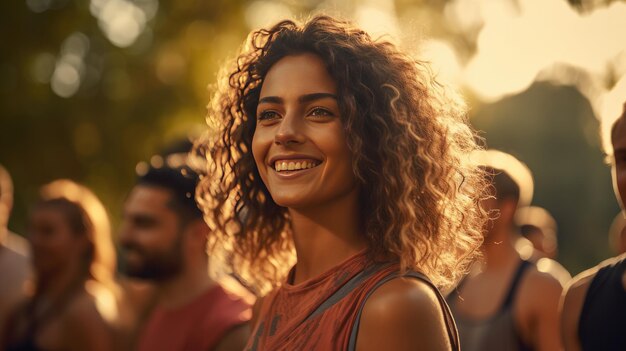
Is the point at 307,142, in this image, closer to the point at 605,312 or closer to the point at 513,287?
the point at 605,312

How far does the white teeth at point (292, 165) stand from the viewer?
345 centimetres

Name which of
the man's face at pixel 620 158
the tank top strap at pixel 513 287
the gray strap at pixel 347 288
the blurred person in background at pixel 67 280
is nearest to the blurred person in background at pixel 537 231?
the tank top strap at pixel 513 287

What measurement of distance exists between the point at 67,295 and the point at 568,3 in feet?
13.5

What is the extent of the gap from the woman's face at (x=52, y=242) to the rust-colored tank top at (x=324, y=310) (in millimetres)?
3697

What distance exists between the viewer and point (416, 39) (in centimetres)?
378

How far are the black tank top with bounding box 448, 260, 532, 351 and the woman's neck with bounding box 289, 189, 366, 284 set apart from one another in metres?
2.56

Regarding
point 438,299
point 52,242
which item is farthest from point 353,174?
point 52,242

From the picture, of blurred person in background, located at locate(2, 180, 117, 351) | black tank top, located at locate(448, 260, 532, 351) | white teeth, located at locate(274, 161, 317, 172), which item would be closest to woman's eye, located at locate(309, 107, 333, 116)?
white teeth, located at locate(274, 161, 317, 172)

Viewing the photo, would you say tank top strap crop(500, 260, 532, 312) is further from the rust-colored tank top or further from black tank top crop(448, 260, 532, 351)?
the rust-colored tank top

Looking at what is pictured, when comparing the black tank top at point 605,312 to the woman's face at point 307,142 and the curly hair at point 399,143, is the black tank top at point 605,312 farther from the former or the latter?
the woman's face at point 307,142

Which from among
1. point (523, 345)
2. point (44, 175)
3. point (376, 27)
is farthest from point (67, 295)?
point (44, 175)

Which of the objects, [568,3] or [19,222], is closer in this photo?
[568,3]

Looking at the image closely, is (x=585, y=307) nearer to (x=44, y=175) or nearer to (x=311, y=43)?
(x=311, y=43)

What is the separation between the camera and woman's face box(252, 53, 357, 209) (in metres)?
3.43
